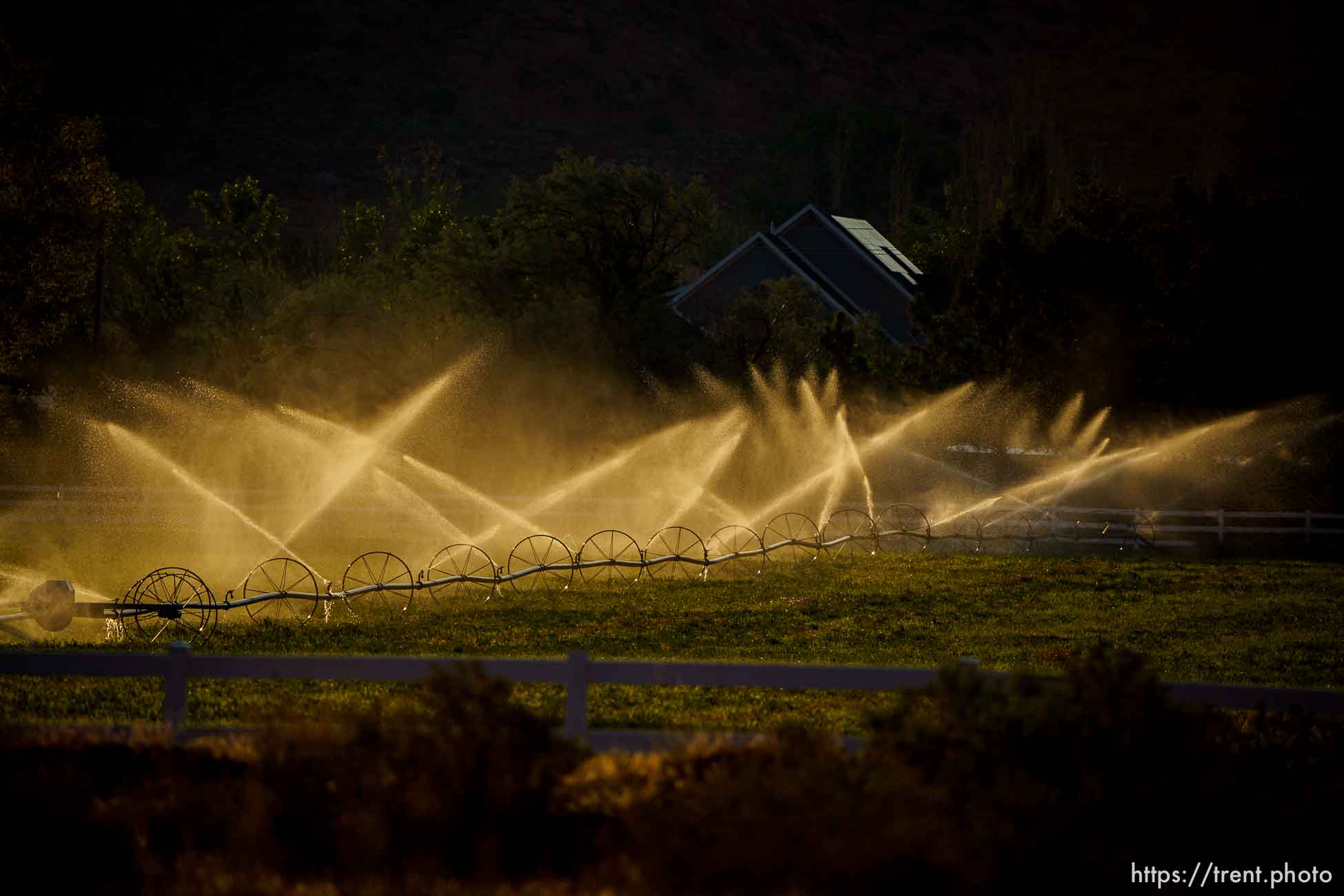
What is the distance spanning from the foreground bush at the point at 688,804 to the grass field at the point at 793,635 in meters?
1.43

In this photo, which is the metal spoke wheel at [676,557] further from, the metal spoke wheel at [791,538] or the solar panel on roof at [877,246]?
the solar panel on roof at [877,246]

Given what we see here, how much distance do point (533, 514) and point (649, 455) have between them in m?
4.87

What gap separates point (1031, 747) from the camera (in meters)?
9.83

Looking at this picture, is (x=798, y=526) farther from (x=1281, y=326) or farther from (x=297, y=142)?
(x=297, y=142)

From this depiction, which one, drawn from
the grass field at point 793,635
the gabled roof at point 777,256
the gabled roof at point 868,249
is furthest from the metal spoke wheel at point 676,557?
the gabled roof at point 868,249

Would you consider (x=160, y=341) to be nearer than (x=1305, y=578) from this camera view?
No

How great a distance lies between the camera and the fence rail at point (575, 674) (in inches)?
421

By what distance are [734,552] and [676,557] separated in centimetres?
436

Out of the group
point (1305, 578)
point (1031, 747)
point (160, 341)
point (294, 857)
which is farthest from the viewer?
point (160, 341)

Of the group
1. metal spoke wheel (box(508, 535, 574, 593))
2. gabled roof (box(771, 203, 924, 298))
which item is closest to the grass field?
metal spoke wheel (box(508, 535, 574, 593))

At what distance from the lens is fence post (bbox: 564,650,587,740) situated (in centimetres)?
1065

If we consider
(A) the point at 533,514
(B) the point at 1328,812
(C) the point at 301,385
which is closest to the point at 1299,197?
(A) the point at 533,514

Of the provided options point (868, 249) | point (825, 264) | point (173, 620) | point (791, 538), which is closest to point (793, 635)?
point (173, 620)

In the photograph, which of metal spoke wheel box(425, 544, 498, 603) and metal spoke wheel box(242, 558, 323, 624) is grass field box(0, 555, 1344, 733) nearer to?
metal spoke wheel box(242, 558, 323, 624)
